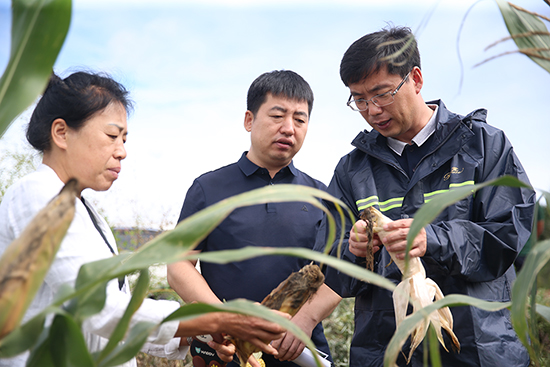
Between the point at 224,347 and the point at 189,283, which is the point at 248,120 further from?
the point at 224,347

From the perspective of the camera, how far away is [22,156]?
4.33 metres

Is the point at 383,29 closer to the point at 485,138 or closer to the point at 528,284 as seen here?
the point at 485,138

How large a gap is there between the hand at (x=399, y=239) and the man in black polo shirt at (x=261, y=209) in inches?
25.1

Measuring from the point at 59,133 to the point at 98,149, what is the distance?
12cm

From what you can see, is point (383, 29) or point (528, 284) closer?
point (528, 284)

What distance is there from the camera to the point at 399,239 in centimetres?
140

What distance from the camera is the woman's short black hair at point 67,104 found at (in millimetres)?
1371

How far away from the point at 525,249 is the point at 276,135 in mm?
1118

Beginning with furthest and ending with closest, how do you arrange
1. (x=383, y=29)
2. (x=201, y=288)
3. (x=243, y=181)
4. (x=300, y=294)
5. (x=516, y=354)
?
(x=243, y=181)
(x=383, y=29)
(x=201, y=288)
(x=516, y=354)
(x=300, y=294)

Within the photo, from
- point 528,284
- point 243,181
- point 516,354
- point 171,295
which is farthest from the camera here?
point 171,295

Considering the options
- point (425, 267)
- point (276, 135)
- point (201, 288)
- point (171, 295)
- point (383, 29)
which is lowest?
point (171, 295)

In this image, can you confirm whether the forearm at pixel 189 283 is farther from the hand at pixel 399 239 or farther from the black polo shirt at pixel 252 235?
the hand at pixel 399 239

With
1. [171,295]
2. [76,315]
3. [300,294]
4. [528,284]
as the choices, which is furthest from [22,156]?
[528,284]

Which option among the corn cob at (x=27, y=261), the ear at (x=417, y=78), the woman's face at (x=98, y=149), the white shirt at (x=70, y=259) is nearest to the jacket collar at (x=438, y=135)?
the ear at (x=417, y=78)
